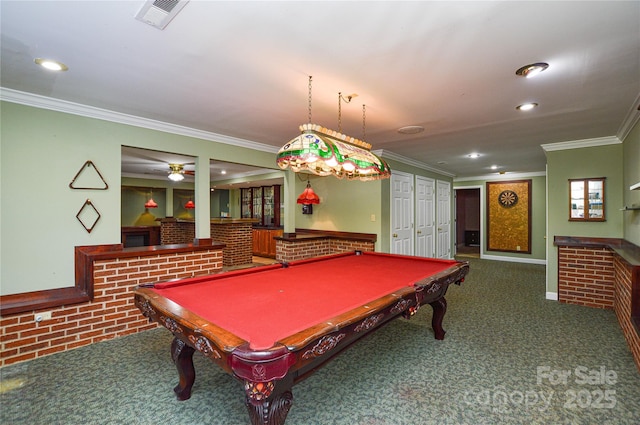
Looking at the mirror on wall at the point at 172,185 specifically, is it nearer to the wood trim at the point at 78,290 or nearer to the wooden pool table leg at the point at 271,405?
the wood trim at the point at 78,290

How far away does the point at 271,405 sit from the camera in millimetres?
1302

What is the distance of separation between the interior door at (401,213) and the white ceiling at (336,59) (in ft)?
6.66

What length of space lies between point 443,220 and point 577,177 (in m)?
3.23

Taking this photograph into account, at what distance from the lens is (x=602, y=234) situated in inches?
159

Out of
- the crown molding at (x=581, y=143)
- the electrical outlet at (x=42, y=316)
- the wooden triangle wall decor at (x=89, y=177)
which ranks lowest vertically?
the electrical outlet at (x=42, y=316)

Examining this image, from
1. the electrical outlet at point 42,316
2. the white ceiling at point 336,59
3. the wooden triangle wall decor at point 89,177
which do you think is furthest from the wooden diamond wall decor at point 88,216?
the white ceiling at point 336,59

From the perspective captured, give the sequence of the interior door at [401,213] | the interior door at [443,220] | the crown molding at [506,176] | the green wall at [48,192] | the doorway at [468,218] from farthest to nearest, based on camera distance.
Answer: the doorway at [468,218] < the crown molding at [506,176] < the interior door at [443,220] < the interior door at [401,213] < the green wall at [48,192]

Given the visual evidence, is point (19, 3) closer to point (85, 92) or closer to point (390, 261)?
point (85, 92)

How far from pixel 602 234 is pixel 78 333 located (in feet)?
20.8

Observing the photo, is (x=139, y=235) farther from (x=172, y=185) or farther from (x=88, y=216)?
(x=88, y=216)

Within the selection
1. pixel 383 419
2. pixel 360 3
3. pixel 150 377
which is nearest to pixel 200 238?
pixel 150 377

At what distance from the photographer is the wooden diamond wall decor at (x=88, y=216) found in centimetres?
289

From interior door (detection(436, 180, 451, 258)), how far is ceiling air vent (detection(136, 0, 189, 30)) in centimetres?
649

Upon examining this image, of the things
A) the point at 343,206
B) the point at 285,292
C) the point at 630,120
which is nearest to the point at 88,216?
the point at 285,292
